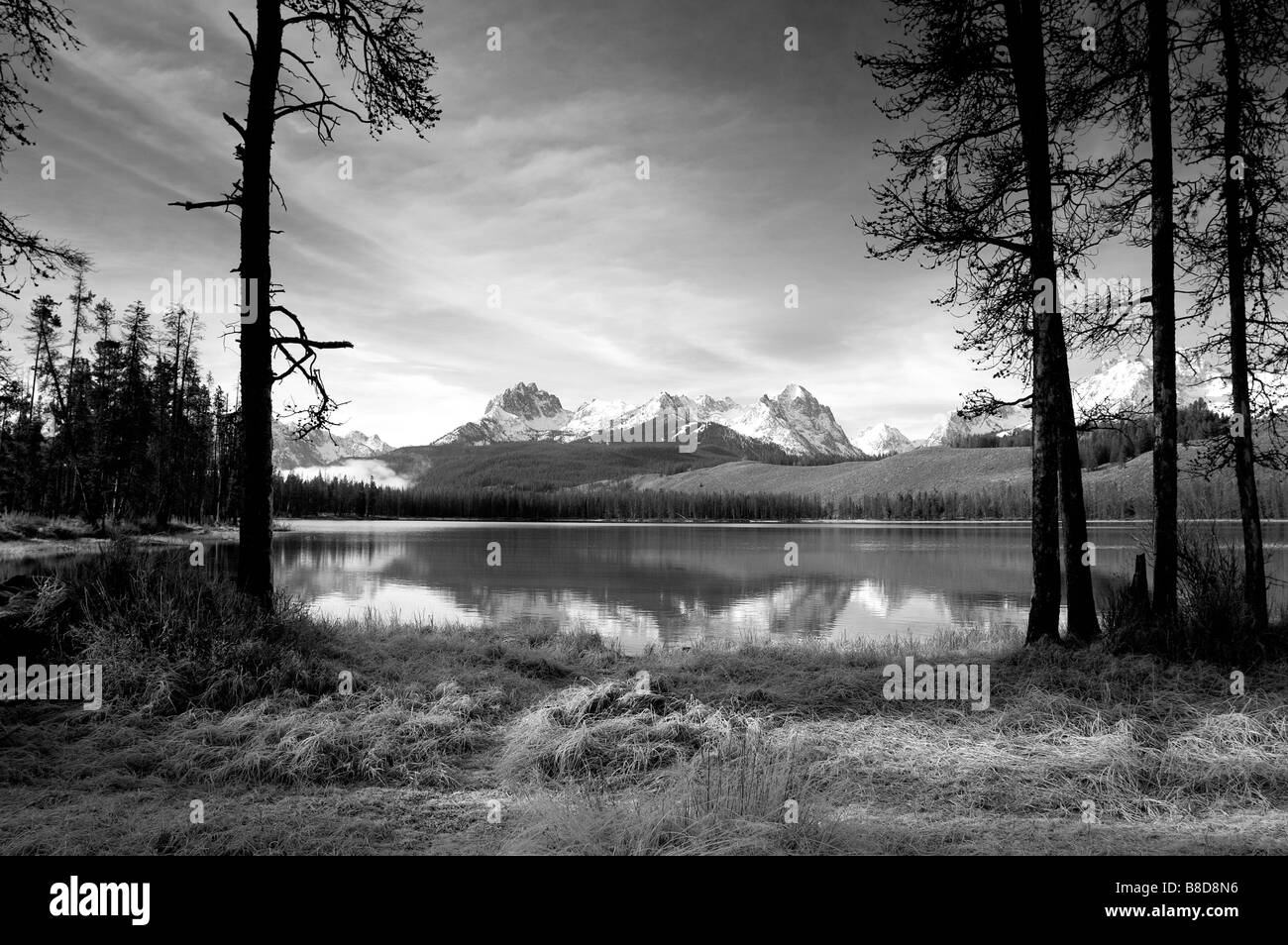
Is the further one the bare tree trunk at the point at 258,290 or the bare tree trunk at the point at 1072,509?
the bare tree trunk at the point at 1072,509

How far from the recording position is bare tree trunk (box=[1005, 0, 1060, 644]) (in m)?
9.73

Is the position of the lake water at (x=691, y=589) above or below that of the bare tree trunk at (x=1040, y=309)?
below

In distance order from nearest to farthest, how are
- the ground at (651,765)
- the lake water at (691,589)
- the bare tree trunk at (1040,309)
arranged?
the ground at (651,765)
the bare tree trunk at (1040,309)
the lake water at (691,589)

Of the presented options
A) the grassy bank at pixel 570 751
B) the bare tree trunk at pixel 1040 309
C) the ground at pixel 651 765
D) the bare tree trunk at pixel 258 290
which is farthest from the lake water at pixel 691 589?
the bare tree trunk at pixel 258 290

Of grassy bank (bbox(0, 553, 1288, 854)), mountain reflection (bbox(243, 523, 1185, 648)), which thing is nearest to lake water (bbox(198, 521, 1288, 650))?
mountain reflection (bbox(243, 523, 1185, 648))

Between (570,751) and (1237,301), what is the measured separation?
12.1m

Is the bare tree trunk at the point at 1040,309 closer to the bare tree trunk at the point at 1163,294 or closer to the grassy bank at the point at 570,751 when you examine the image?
the grassy bank at the point at 570,751

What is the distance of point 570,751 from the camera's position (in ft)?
19.2

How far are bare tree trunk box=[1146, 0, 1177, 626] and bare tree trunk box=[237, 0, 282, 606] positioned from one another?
12.3 meters

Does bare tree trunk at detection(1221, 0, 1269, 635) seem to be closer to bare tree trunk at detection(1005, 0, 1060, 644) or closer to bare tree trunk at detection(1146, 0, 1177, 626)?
bare tree trunk at detection(1146, 0, 1177, 626)

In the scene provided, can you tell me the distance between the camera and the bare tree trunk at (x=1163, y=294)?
999 centimetres

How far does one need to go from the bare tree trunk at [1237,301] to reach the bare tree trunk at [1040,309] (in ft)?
10.8

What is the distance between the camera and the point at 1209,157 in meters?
11.1
